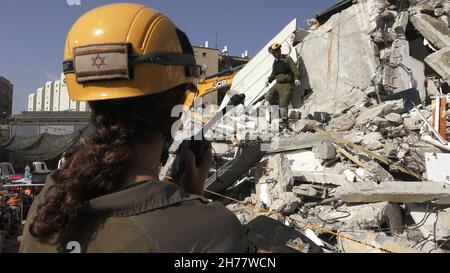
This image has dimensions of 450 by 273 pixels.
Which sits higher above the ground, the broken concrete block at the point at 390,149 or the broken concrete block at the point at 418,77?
the broken concrete block at the point at 418,77

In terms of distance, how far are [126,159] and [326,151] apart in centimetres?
505

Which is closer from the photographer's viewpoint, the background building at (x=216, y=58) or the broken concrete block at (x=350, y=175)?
the broken concrete block at (x=350, y=175)

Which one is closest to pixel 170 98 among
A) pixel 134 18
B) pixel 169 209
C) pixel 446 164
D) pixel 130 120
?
pixel 130 120

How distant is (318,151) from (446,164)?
1922mm

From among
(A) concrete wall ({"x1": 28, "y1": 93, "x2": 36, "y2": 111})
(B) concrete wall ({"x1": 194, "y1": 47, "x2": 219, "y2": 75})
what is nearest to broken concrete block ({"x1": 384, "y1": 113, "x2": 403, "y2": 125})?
(A) concrete wall ({"x1": 28, "y1": 93, "x2": 36, "y2": 111})

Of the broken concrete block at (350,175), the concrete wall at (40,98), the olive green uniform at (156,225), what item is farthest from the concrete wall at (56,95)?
the olive green uniform at (156,225)

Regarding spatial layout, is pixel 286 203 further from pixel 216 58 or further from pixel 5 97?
pixel 5 97

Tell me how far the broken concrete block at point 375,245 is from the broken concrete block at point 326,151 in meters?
2.42

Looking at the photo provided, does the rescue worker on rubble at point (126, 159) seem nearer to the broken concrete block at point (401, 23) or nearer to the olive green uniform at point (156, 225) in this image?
the olive green uniform at point (156, 225)

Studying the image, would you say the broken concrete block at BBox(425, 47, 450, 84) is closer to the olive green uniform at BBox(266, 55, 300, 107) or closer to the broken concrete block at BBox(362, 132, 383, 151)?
the olive green uniform at BBox(266, 55, 300, 107)

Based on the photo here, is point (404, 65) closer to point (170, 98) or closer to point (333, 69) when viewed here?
point (333, 69)

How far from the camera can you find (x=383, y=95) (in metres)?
8.59

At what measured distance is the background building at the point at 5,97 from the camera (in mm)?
23312

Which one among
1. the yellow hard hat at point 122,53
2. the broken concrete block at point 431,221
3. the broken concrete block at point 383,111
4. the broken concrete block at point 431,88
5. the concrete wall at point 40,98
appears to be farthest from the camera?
the concrete wall at point 40,98
